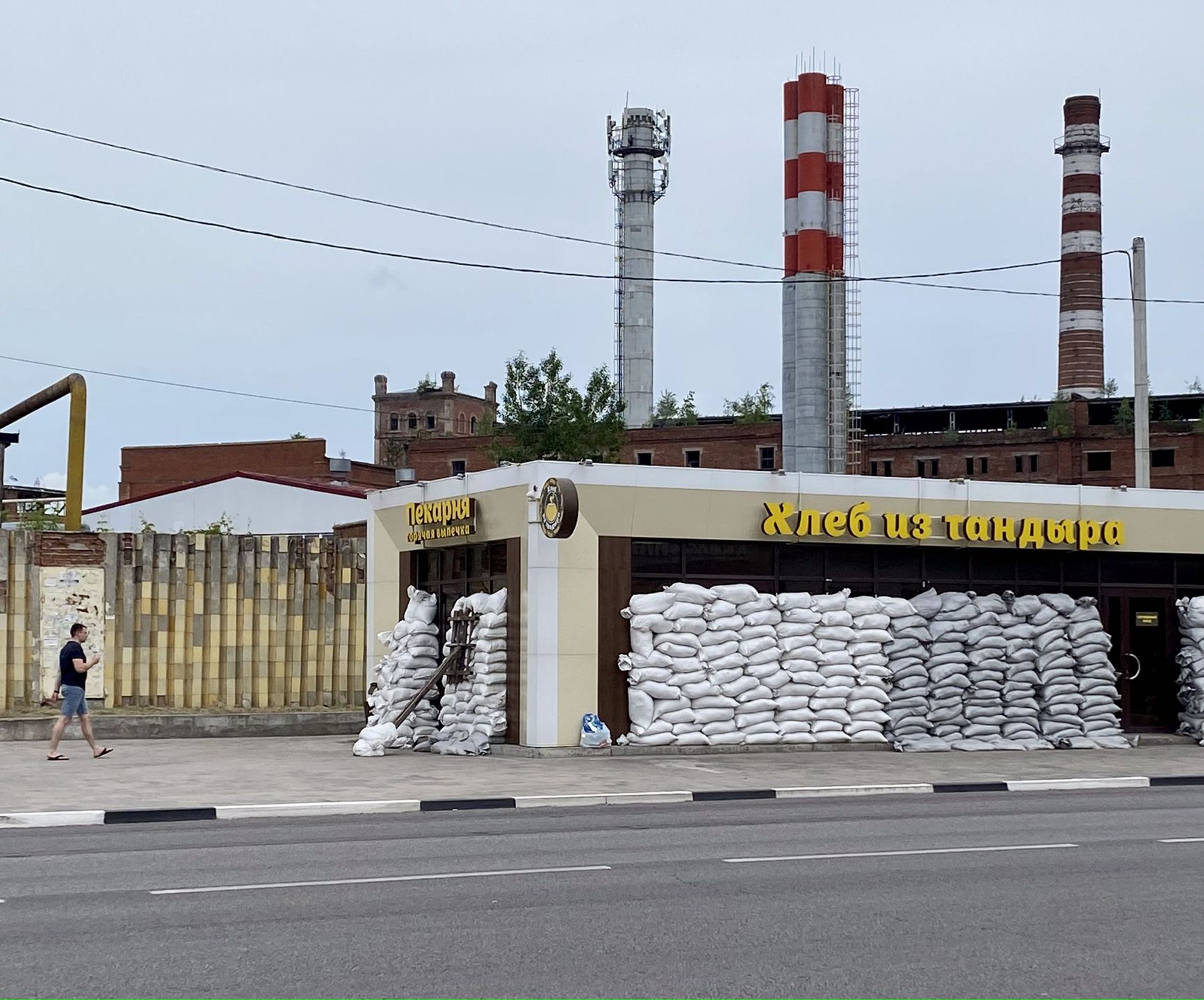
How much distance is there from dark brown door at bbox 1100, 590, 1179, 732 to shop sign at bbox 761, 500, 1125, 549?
4.39 feet

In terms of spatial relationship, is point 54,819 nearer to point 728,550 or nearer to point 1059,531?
point 728,550

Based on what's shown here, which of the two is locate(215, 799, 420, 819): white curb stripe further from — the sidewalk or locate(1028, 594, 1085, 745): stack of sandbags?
locate(1028, 594, 1085, 745): stack of sandbags

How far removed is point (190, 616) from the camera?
26.0 m

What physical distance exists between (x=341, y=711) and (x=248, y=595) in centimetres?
Result: 252

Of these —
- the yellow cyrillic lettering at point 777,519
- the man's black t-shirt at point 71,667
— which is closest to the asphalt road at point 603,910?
the man's black t-shirt at point 71,667

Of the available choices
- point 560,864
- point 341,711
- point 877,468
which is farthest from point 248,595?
point 877,468

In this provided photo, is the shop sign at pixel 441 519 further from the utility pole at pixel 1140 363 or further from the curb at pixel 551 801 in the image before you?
the utility pole at pixel 1140 363

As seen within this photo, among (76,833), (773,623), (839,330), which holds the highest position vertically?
(839,330)

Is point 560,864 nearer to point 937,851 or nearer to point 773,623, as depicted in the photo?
point 937,851

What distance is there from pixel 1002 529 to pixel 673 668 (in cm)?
619

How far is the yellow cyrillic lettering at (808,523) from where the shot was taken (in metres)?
23.9

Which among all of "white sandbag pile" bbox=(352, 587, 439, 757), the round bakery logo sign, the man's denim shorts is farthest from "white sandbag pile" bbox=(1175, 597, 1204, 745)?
the man's denim shorts

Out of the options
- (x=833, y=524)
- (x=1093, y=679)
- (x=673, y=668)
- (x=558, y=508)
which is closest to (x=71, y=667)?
(x=558, y=508)

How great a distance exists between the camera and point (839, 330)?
71312 millimetres
